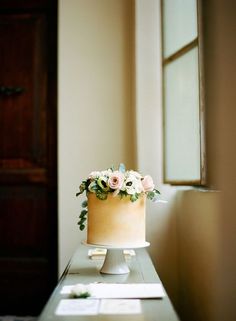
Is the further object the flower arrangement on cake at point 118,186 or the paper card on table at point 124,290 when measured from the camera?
the flower arrangement on cake at point 118,186

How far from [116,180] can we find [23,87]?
5.70ft

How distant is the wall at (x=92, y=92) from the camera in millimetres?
2930

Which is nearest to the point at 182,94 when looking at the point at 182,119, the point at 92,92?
the point at 182,119

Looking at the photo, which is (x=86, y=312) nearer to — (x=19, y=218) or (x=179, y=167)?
(x=179, y=167)

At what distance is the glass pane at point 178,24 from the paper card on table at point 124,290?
1.34 meters

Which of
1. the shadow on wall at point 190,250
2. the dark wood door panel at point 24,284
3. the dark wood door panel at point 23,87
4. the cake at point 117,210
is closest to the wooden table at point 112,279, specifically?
the cake at point 117,210

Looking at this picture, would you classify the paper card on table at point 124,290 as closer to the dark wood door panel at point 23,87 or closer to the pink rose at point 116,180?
the pink rose at point 116,180

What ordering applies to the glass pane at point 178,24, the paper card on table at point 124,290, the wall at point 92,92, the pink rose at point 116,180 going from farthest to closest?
the wall at point 92,92 < the glass pane at point 178,24 < the pink rose at point 116,180 < the paper card on table at point 124,290

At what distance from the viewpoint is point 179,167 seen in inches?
99.3

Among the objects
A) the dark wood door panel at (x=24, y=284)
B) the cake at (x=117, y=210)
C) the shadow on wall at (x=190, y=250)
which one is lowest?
the dark wood door panel at (x=24, y=284)

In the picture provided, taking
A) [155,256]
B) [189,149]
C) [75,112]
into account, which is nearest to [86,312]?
[189,149]

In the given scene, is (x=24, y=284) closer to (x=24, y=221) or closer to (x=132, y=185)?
(x=24, y=221)

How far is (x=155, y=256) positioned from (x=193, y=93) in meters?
1.02

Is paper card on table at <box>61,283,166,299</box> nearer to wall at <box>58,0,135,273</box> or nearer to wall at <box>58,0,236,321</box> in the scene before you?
wall at <box>58,0,236,321</box>
